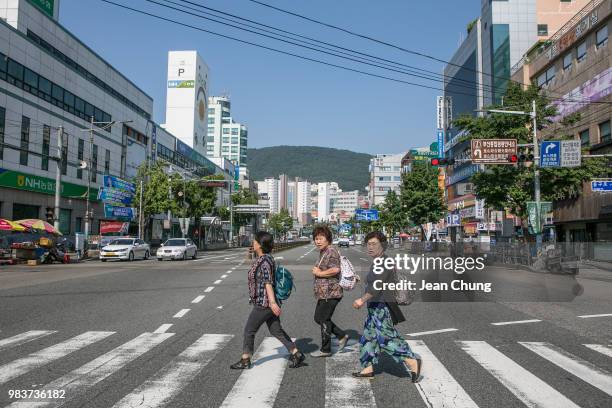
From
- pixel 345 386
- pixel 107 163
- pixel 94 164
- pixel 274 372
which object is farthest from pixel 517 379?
pixel 107 163

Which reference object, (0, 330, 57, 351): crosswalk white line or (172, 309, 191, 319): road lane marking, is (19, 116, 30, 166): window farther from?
(0, 330, 57, 351): crosswalk white line

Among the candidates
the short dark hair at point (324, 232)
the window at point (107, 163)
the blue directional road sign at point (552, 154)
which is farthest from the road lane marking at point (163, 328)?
the window at point (107, 163)

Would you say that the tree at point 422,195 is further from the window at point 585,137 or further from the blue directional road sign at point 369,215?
the blue directional road sign at point 369,215

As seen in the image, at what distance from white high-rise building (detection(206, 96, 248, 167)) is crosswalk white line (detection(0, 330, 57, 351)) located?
152763 mm

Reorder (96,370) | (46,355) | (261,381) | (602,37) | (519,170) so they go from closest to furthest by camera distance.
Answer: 1. (261,381)
2. (96,370)
3. (46,355)
4. (519,170)
5. (602,37)

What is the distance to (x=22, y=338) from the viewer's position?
720 cm

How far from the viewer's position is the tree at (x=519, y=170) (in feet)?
88.0

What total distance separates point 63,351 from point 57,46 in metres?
42.5

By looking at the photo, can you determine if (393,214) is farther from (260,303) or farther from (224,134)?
(224,134)

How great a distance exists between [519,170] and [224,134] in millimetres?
148926

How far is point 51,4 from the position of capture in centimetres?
4503

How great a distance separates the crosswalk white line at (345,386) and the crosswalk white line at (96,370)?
7.72ft

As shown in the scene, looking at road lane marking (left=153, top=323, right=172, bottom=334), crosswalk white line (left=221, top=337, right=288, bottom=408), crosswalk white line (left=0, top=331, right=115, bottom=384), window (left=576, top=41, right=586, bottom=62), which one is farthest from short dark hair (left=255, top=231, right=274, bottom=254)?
window (left=576, top=41, right=586, bottom=62)

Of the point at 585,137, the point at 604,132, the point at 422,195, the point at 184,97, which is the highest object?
the point at 184,97
